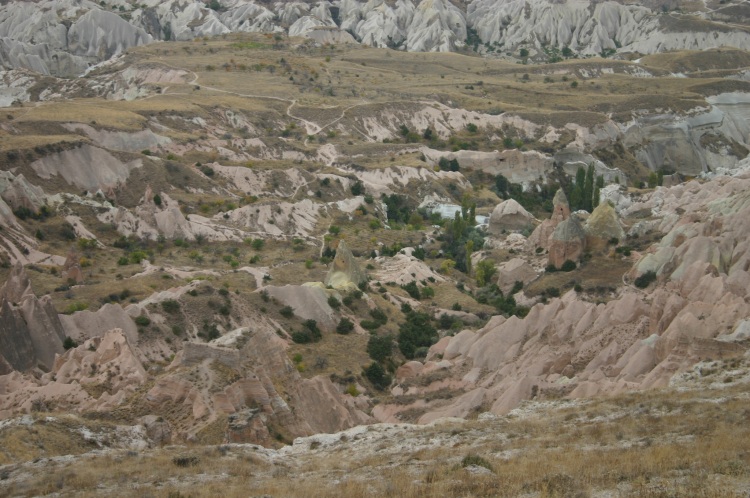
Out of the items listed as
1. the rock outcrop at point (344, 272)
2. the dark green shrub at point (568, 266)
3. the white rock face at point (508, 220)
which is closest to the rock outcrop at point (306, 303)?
the rock outcrop at point (344, 272)

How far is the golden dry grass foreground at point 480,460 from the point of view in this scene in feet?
61.5

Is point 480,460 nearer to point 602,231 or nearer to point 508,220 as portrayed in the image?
point 602,231

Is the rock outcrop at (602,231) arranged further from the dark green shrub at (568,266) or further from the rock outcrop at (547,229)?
the rock outcrop at (547,229)

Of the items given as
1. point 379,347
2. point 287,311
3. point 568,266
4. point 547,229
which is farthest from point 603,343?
point 547,229

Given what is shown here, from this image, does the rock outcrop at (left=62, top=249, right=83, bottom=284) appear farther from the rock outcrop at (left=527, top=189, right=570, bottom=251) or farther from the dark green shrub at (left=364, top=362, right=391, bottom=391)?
the rock outcrop at (left=527, top=189, right=570, bottom=251)

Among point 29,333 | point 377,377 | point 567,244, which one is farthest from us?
point 567,244

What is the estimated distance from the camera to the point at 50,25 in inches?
7441

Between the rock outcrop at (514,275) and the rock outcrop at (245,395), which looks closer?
the rock outcrop at (245,395)

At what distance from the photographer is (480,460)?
21562 mm

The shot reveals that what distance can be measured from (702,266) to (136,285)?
29625mm

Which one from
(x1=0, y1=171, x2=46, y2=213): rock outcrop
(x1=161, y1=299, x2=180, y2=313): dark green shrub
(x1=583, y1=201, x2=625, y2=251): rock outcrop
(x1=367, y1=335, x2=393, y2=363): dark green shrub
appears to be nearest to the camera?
(x1=161, y1=299, x2=180, y2=313): dark green shrub

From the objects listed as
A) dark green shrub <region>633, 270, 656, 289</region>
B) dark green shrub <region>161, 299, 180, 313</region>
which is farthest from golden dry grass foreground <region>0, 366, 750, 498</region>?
dark green shrub <region>633, 270, 656, 289</region>

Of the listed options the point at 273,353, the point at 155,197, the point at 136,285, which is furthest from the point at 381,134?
the point at 273,353

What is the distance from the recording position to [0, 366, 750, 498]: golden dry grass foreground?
738 inches
